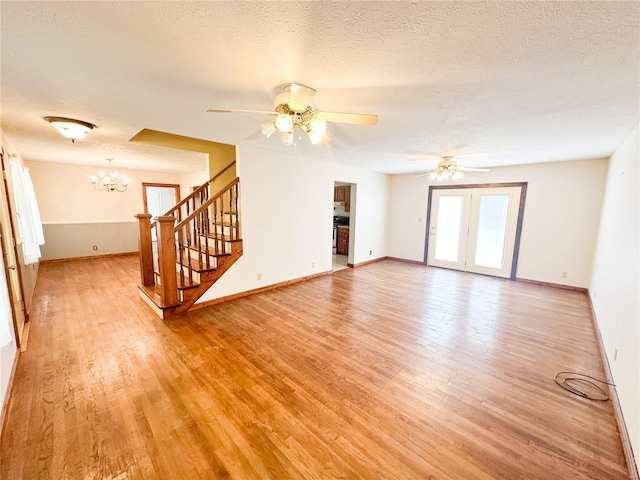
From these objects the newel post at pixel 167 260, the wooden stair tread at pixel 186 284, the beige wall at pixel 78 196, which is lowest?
the wooden stair tread at pixel 186 284

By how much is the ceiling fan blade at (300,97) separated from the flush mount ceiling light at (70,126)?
2574 millimetres

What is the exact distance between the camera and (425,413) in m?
1.86

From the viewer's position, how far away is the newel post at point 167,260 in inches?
129

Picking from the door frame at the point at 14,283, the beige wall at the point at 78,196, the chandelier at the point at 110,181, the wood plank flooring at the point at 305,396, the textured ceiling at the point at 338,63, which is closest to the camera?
the textured ceiling at the point at 338,63

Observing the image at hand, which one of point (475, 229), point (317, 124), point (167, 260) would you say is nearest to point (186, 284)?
point (167, 260)

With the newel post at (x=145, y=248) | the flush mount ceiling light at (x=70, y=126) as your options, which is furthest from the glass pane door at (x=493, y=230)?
the flush mount ceiling light at (x=70, y=126)

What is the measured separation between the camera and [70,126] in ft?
8.90

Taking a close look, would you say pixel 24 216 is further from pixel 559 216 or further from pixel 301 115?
pixel 559 216

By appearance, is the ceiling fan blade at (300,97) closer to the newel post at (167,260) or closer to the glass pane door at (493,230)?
the newel post at (167,260)

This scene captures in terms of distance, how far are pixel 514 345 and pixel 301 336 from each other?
233cm

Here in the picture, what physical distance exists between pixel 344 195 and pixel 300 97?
566cm

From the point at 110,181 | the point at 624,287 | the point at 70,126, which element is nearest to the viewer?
the point at 624,287

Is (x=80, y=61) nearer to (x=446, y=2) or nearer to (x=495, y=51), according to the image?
(x=446, y=2)

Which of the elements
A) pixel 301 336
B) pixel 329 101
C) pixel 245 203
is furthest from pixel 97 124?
pixel 301 336
